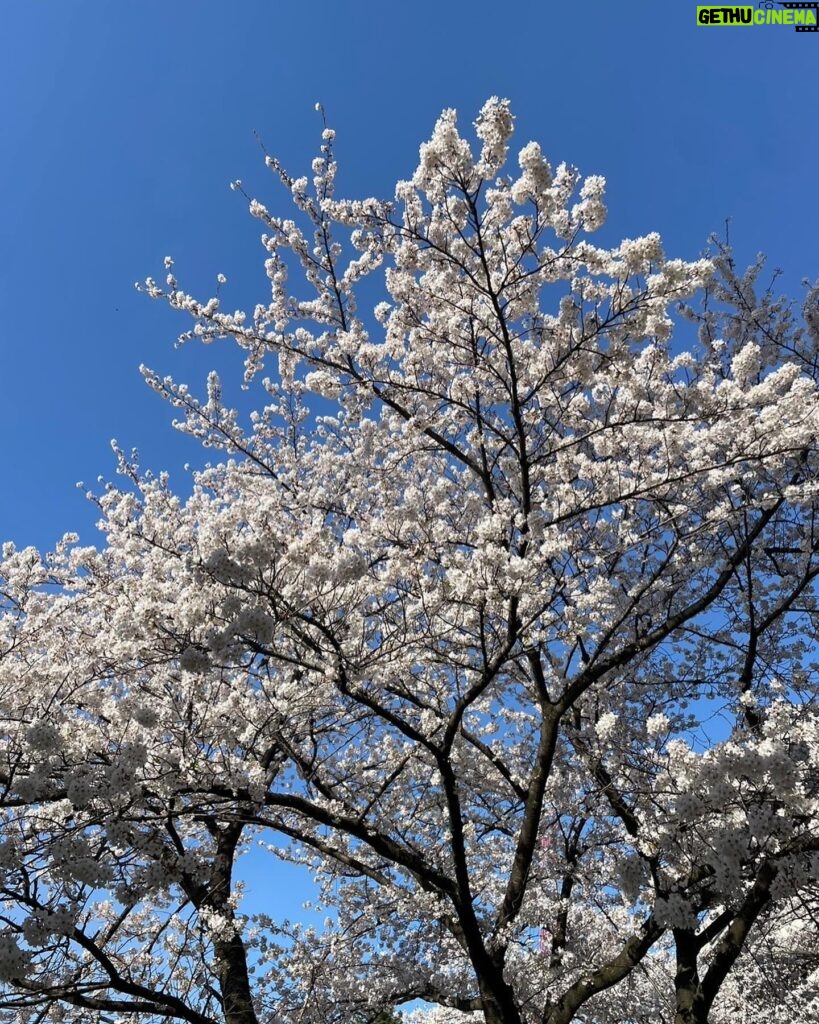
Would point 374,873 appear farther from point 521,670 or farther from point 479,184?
point 479,184

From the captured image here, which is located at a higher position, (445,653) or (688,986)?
(445,653)

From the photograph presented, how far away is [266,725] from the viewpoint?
5.59m

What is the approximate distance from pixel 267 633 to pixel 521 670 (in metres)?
4.38

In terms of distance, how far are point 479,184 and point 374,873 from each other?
6.34m

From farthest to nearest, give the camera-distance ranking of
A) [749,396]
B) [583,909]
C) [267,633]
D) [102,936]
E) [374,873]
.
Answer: [583,909] → [102,936] → [374,873] → [749,396] → [267,633]

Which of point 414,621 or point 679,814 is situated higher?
point 414,621

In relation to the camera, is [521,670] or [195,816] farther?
[521,670]

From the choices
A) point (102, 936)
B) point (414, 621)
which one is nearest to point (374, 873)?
point (414, 621)

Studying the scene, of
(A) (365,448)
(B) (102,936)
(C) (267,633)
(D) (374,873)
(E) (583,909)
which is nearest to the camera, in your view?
(C) (267,633)

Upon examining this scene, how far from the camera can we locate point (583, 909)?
941 centimetres

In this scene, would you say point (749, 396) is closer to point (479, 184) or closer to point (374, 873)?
point (479, 184)

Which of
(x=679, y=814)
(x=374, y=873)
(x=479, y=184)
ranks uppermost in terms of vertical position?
(x=479, y=184)

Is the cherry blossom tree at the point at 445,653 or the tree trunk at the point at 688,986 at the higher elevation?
the cherry blossom tree at the point at 445,653

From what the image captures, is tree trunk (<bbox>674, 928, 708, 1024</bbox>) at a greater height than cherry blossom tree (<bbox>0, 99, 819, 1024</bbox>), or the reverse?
cherry blossom tree (<bbox>0, 99, 819, 1024</bbox>)
